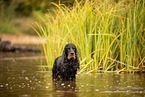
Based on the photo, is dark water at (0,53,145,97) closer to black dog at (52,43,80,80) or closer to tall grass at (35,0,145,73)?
black dog at (52,43,80,80)

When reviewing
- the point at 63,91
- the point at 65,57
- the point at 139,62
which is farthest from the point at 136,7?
the point at 63,91

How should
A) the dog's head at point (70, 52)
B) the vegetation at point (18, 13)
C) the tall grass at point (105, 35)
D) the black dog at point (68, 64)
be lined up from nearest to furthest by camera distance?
the dog's head at point (70, 52), the black dog at point (68, 64), the tall grass at point (105, 35), the vegetation at point (18, 13)

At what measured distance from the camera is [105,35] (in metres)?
8.13

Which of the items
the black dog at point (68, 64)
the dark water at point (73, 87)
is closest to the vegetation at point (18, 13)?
the black dog at point (68, 64)

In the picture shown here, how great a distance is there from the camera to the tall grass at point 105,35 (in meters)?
7.96

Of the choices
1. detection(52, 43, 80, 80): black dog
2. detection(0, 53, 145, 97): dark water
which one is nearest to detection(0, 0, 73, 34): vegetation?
detection(52, 43, 80, 80): black dog

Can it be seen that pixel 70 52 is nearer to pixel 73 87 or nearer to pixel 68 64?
pixel 68 64

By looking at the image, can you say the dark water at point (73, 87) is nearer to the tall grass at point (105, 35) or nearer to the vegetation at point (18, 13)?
the tall grass at point (105, 35)

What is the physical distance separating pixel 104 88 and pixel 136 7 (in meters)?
3.57

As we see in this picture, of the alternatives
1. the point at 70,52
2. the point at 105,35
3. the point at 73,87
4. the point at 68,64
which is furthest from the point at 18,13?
the point at 73,87

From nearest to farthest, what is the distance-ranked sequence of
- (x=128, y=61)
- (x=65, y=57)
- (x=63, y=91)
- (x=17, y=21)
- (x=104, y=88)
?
(x=63, y=91) → (x=104, y=88) → (x=65, y=57) → (x=128, y=61) → (x=17, y=21)

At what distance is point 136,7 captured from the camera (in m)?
8.24

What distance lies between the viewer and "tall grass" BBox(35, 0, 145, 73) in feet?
26.1

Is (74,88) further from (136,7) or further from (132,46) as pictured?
(136,7)
